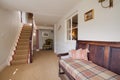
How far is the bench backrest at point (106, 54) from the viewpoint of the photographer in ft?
5.15

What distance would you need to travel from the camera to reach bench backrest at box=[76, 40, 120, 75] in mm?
1569

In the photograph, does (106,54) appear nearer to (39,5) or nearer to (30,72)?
(30,72)

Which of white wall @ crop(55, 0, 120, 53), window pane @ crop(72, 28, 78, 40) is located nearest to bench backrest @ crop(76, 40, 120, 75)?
white wall @ crop(55, 0, 120, 53)

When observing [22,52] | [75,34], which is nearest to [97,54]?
[75,34]

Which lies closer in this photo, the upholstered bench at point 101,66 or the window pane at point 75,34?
the upholstered bench at point 101,66

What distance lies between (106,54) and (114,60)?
0.65 ft

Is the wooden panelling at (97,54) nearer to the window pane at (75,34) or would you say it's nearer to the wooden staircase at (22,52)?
the window pane at (75,34)

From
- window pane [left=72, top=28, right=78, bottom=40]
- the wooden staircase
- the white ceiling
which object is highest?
the white ceiling

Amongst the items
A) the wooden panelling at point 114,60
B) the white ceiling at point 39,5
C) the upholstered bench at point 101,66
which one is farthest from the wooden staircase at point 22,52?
the wooden panelling at point 114,60

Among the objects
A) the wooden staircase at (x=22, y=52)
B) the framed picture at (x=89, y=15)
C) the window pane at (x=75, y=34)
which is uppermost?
the framed picture at (x=89, y=15)

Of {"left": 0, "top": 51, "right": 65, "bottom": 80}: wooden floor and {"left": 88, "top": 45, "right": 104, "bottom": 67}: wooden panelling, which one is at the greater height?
{"left": 88, "top": 45, "right": 104, "bottom": 67}: wooden panelling

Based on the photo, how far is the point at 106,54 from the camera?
5.85 ft

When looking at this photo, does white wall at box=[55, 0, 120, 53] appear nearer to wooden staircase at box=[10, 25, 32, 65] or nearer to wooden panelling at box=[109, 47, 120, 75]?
wooden panelling at box=[109, 47, 120, 75]

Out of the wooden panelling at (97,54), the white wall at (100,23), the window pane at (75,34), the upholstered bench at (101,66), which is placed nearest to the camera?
the upholstered bench at (101,66)
